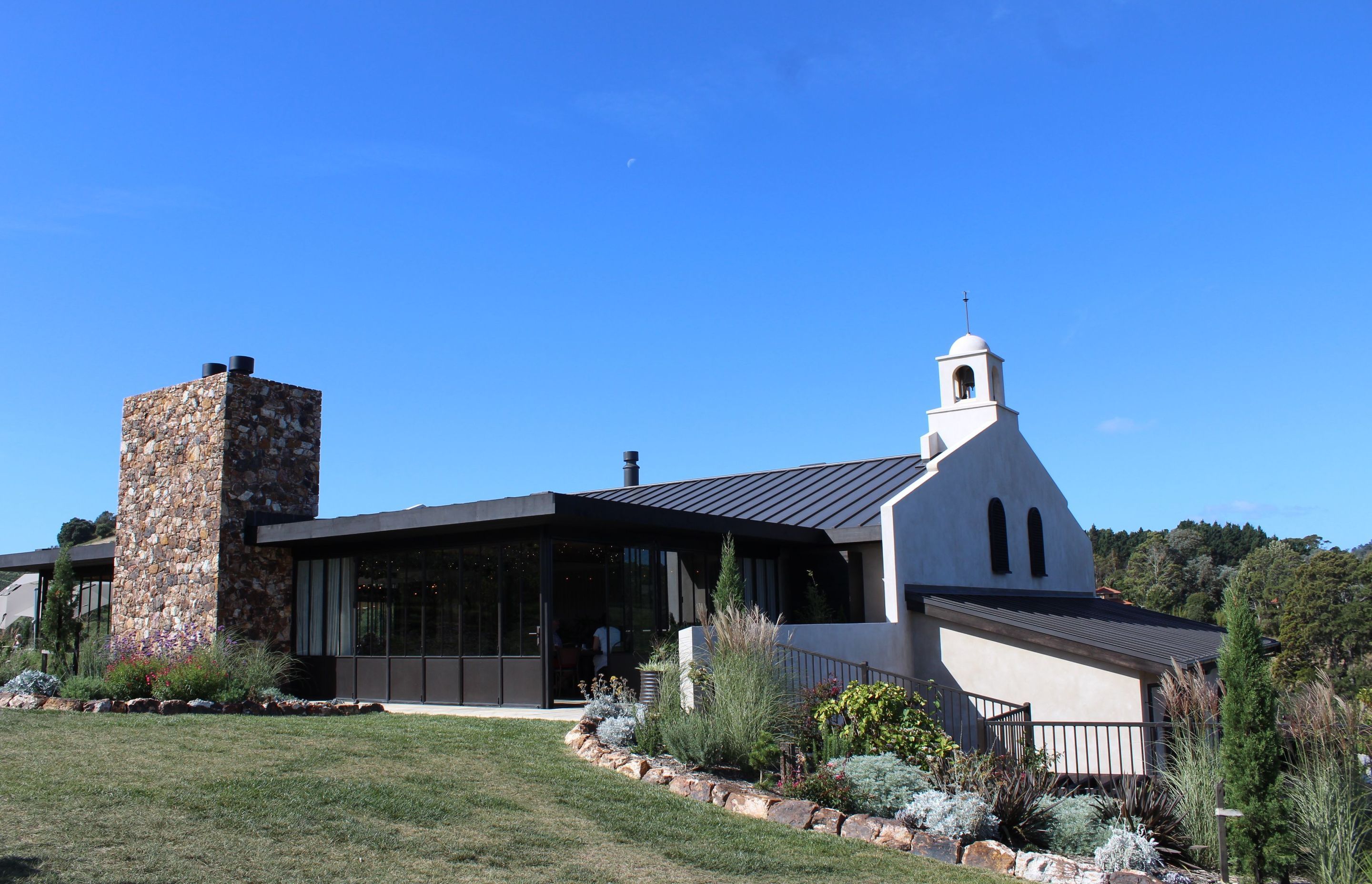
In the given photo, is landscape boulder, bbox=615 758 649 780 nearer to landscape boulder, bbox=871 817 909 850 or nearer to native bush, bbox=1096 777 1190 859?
landscape boulder, bbox=871 817 909 850

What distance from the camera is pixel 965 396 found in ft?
64.8

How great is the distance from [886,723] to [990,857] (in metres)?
2.20

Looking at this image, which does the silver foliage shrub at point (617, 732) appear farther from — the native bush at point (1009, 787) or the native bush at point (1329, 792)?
the native bush at point (1329, 792)

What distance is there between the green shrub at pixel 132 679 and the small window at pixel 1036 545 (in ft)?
50.0

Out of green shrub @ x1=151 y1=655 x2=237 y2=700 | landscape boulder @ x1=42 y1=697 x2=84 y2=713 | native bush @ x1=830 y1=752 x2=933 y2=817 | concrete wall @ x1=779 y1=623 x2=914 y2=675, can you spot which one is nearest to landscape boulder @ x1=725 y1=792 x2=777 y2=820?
native bush @ x1=830 y1=752 x2=933 y2=817

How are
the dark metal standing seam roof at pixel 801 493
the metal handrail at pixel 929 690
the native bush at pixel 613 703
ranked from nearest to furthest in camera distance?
the metal handrail at pixel 929 690
the native bush at pixel 613 703
the dark metal standing seam roof at pixel 801 493

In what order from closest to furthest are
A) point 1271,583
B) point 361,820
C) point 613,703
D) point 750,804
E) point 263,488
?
point 361,820
point 750,804
point 613,703
point 263,488
point 1271,583

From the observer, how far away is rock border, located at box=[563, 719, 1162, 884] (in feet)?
24.6

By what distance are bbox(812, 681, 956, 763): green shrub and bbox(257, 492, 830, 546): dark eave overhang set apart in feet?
12.7

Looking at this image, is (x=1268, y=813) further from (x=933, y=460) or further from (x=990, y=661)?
(x=933, y=460)

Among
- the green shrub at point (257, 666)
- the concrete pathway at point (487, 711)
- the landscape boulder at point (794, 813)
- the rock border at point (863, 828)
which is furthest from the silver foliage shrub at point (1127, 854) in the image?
the green shrub at point (257, 666)

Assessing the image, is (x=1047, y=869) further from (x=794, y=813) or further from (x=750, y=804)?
(x=750, y=804)

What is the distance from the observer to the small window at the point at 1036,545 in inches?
790

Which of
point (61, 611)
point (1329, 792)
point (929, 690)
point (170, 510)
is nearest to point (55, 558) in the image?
point (61, 611)
